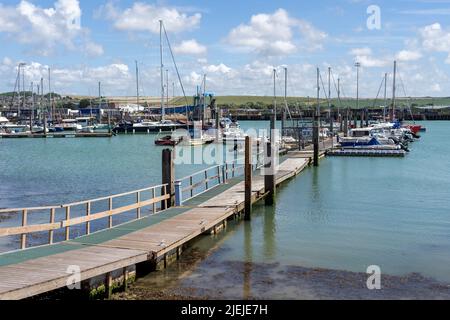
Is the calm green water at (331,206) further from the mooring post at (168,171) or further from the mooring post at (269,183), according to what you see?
the mooring post at (168,171)

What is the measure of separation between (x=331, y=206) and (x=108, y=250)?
1709 centimetres

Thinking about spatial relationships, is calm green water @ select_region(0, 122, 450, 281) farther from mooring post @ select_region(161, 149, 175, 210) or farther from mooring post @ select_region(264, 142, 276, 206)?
mooring post @ select_region(161, 149, 175, 210)

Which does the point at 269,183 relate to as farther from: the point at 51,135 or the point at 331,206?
the point at 51,135

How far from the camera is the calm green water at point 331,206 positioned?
63.4 feet

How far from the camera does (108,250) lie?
15.1m

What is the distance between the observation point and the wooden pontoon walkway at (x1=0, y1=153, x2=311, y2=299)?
12148 mm

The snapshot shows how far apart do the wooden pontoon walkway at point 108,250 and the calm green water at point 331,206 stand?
1312 mm

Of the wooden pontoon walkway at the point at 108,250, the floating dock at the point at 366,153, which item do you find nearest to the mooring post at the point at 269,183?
the wooden pontoon walkway at the point at 108,250

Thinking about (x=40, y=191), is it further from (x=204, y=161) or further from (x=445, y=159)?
(x=445, y=159)

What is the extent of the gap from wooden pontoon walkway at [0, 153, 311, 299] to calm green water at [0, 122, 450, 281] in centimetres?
131

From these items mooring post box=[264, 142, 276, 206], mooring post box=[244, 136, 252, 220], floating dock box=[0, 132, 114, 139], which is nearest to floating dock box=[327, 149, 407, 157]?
mooring post box=[264, 142, 276, 206]

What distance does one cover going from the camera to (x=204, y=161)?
5788cm
